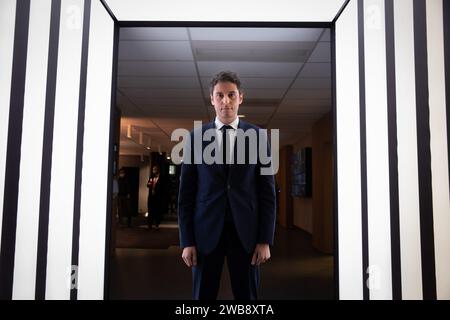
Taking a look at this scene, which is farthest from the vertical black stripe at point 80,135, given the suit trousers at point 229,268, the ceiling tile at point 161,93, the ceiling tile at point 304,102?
the ceiling tile at point 304,102

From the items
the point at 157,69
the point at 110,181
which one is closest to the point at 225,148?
the point at 110,181

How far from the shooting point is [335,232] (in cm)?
243

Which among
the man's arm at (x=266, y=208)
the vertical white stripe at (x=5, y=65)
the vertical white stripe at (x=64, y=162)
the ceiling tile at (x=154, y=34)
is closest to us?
the man's arm at (x=266, y=208)

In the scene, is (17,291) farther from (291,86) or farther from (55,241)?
(291,86)

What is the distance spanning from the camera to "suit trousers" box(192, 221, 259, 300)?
6.05 ft

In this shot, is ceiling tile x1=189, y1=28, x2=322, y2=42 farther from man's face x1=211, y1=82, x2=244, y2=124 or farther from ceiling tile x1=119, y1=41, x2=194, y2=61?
man's face x1=211, y1=82, x2=244, y2=124

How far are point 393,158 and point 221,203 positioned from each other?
Answer: 89 centimetres

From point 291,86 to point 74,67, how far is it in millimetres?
3555

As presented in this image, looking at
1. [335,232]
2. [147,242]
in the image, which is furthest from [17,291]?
[147,242]

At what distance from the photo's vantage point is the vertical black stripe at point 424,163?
177 cm

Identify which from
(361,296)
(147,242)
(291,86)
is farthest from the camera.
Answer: (147,242)

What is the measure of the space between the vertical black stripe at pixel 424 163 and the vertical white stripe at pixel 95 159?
1.80 m

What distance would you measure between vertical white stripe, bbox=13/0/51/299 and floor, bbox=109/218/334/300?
160 cm

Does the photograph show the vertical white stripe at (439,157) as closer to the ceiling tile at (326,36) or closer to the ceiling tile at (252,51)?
the ceiling tile at (326,36)
